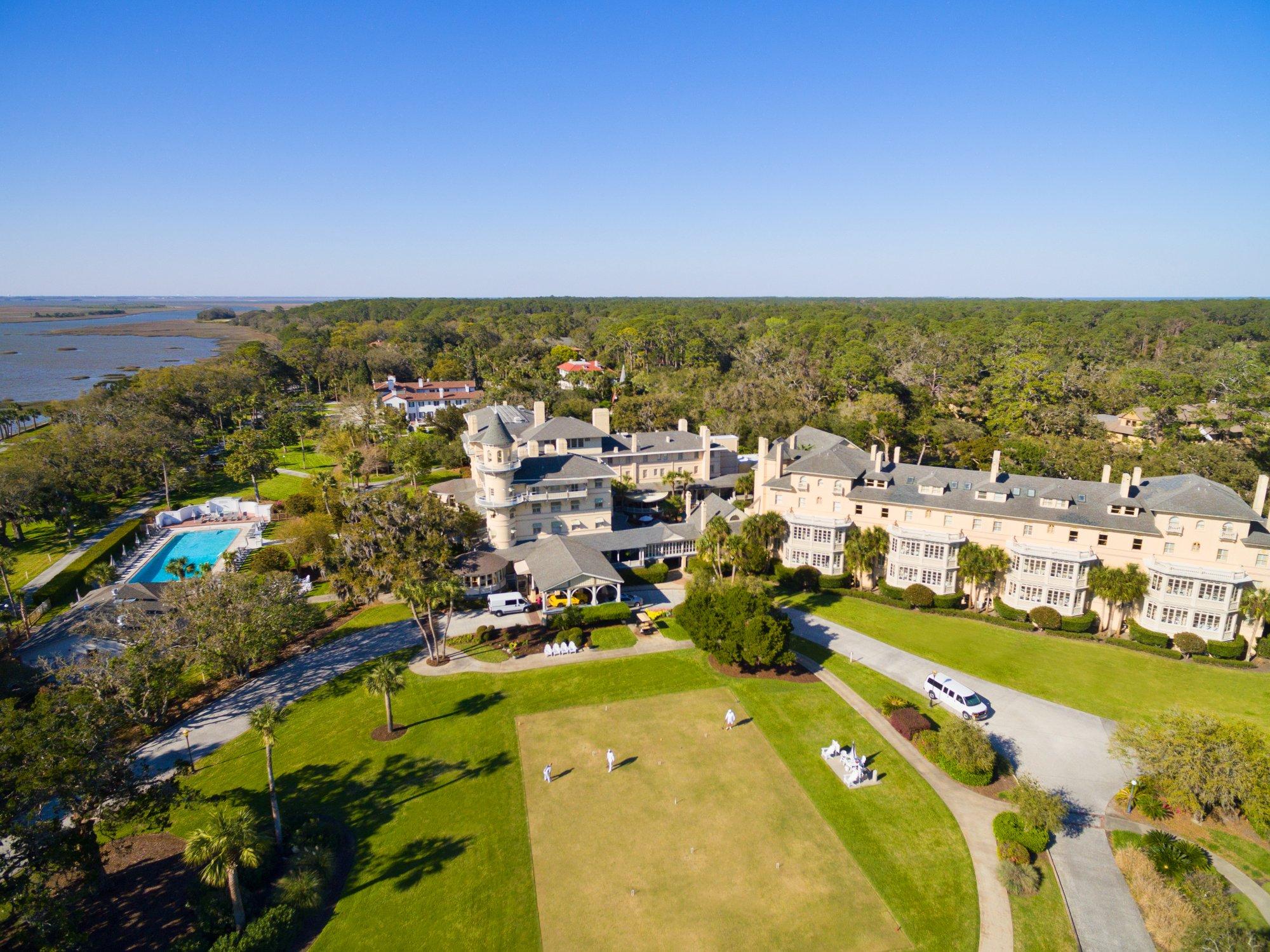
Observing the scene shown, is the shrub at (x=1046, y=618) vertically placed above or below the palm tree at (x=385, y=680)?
below

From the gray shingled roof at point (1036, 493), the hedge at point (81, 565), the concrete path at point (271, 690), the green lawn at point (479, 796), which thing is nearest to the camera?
the green lawn at point (479, 796)

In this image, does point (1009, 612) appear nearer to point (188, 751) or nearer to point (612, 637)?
point (612, 637)

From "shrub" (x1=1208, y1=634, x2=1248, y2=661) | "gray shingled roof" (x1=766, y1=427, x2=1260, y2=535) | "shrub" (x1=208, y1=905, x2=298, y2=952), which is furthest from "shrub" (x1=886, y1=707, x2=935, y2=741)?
"shrub" (x1=208, y1=905, x2=298, y2=952)

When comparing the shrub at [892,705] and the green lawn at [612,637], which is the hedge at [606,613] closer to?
the green lawn at [612,637]

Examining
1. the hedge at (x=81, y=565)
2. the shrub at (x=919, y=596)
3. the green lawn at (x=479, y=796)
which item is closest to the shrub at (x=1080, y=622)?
the shrub at (x=919, y=596)

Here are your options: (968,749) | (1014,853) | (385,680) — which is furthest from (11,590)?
(1014,853)

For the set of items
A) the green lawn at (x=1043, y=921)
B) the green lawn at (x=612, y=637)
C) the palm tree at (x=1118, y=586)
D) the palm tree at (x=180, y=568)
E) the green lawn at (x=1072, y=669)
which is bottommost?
the green lawn at (x=612, y=637)

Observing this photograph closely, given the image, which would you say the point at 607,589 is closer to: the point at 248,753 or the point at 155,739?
the point at 248,753
